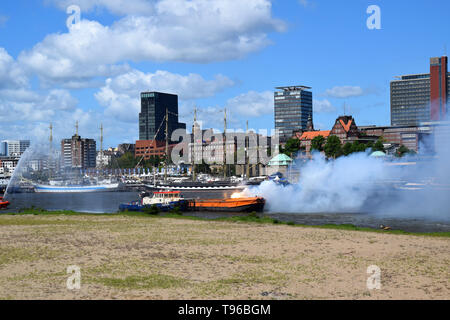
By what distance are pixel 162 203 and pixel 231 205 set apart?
35.5 feet

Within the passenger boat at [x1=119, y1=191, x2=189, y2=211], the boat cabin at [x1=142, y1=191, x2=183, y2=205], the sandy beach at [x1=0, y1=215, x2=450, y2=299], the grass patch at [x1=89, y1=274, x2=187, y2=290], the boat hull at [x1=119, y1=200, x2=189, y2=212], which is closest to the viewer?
the sandy beach at [x1=0, y1=215, x2=450, y2=299]

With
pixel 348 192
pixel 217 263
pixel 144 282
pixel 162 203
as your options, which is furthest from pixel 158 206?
pixel 144 282

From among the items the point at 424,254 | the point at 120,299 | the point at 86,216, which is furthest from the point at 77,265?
the point at 86,216

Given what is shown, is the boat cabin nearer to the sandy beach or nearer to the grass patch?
the sandy beach

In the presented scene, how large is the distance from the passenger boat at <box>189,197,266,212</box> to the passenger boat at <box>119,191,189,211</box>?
1.98 m

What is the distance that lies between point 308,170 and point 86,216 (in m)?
49.2

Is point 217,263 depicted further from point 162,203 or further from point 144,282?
point 162,203

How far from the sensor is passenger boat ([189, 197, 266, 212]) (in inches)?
3164

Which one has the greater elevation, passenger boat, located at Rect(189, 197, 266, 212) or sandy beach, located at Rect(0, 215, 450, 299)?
sandy beach, located at Rect(0, 215, 450, 299)

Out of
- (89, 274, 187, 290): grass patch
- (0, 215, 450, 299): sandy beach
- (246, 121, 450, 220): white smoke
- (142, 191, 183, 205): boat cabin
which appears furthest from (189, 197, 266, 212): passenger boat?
(89, 274, 187, 290): grass patch

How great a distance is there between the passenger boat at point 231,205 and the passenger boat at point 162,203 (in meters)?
1.98

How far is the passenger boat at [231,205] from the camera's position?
80375 millimetres

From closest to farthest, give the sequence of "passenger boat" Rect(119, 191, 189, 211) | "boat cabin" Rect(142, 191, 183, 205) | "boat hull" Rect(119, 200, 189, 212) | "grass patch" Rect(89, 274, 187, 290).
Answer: "grass patch" Rect(89, 274, 187, 290), "boat hull" Rect(119, 200, 189, 212), "passenger boat" Rect(119, 191, 189, 211), "boat cabin" Rect(142, 191, 183, 205)

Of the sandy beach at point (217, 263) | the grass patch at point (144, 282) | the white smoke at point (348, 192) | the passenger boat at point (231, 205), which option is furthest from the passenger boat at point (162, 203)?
the grass patch at point (144, 282)
